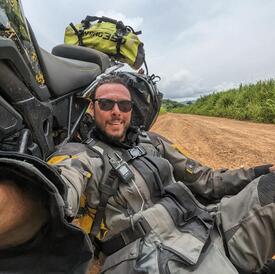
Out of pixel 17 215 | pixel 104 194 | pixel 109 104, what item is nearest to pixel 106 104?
pixel 109 104

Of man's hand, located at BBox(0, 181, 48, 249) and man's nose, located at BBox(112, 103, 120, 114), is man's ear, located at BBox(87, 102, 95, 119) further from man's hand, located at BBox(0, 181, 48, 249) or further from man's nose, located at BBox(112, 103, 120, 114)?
man's hand, located at BBox(0, 181, 48, 249)

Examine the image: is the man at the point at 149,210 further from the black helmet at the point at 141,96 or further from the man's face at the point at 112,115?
the black helmet at the point at 141,96

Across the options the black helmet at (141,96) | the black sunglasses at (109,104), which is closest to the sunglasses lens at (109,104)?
the black sunglasses at (109,104)

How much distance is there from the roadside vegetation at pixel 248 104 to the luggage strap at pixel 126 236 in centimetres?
724

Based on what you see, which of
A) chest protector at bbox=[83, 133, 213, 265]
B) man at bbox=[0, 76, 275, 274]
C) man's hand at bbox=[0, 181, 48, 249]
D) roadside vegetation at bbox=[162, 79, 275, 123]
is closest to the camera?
man's hand at bbox=[0, 181, 48, 249]

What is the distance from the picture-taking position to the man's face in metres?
1.73

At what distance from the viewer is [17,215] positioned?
0.64 metres

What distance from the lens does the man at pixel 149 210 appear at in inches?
50.5

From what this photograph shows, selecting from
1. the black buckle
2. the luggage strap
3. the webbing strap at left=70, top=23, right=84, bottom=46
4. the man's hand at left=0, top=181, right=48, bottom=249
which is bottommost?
the luggage strap

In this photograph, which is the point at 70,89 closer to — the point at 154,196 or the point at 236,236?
the point at 154,196

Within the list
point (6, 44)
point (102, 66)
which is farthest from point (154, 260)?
point (102, 66)

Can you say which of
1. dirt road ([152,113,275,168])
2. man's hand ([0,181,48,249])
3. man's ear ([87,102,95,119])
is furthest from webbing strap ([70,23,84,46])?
man's hand ([0,181,48,249])

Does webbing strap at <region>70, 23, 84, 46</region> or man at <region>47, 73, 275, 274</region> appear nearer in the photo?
man at <region>47, 73, 275, 274</region>

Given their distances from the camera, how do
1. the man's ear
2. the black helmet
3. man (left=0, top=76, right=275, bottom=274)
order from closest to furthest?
man (left=0, top=76, right=275, bottom=274) → the man's ear → the black helmet
